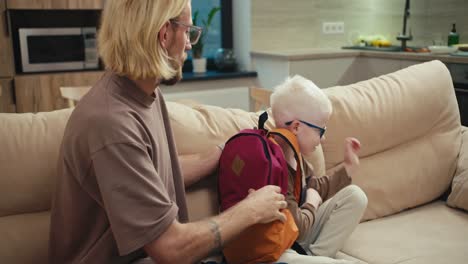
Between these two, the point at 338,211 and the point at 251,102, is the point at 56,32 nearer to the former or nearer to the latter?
the point at 251,102

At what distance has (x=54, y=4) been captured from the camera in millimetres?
3654

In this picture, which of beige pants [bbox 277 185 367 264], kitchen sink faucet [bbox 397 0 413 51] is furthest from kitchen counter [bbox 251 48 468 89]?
beige pants [bbox 277 185 367 264]

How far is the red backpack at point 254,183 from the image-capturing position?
1470 millimetres

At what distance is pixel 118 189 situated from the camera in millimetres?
1187

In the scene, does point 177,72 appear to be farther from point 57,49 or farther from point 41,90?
point 57,49

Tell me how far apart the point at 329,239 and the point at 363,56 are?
291 centimetres

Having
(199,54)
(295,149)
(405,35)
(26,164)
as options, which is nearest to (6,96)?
(199,54)

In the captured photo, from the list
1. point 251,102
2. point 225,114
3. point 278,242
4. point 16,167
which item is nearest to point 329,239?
point 278,242

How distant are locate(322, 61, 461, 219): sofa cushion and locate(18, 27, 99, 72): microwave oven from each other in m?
2.27

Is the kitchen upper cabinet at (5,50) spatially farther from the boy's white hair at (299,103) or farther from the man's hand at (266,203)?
the man's hand at (266,203)

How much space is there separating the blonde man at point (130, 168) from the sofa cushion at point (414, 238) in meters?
0.56

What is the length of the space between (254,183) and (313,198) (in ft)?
0.94

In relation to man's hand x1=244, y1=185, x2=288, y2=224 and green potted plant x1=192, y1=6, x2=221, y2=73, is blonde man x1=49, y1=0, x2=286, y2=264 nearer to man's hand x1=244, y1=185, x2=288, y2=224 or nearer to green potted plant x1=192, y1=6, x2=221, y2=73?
man's hand x1=244, y1=185, x2=288, y2=224

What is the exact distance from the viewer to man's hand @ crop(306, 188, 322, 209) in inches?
66.0
